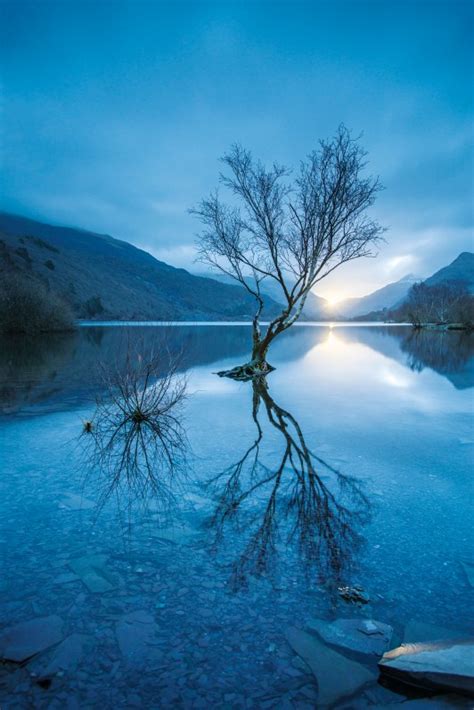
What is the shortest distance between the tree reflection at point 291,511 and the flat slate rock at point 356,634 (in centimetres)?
59

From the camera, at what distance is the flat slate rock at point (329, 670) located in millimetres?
2768

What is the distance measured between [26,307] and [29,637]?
49196 mm

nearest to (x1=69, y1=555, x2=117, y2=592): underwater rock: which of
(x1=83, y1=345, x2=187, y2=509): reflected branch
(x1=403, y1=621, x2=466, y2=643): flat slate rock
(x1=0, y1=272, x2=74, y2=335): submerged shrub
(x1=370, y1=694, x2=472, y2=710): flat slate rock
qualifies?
(x1=83, y1=345, x2=187, y2=509): reflected branch

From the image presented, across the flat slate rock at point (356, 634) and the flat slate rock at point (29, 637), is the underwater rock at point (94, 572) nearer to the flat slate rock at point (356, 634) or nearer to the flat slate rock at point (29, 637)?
the flat slate rock at point (29, 637)

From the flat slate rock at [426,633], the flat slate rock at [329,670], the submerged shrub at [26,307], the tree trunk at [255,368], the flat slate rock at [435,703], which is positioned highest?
the submerged shrub at [26,307]

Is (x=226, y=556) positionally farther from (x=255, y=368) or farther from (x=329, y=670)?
(x=255, y=368)

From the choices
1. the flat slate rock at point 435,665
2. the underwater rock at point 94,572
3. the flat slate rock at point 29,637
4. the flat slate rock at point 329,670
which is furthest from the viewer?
the underwater rock at point 94,572

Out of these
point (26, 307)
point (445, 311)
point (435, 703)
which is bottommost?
point (435, 703)

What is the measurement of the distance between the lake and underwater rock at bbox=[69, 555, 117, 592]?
0.02 meters

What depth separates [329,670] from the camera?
117 inches

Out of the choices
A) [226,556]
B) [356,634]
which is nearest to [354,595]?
[356,634]

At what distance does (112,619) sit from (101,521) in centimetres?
188

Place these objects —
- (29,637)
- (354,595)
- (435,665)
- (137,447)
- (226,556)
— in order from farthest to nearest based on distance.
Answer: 1. (137,447)
2. (226,556)
3. (354,595)
4. (29,637)
5. (435,665)

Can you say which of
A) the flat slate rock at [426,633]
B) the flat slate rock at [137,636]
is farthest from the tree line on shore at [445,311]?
the flat slate rock at [137,636]
